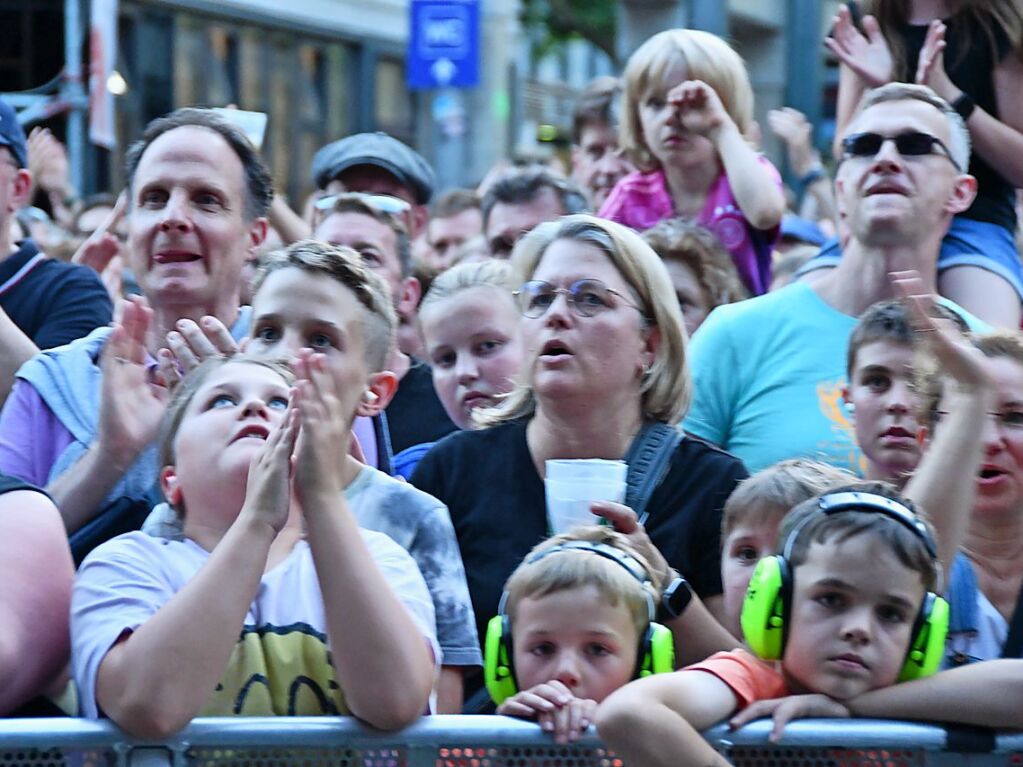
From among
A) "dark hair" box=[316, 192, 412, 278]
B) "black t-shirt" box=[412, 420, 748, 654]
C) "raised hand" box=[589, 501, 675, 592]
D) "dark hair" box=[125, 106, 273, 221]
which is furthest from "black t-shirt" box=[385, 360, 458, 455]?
"raised hand" box=[589, 501, 675, 592]

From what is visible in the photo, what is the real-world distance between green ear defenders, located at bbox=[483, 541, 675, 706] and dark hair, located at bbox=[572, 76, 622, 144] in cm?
433

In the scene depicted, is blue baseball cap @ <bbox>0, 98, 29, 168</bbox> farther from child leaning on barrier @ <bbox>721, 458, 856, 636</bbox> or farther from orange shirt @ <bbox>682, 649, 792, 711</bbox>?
orange shirt @ <bbox>682, 649, 792, 711</bbox>

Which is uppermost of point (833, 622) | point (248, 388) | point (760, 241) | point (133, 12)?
point (133, 12)

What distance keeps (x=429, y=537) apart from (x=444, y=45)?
25.6ft

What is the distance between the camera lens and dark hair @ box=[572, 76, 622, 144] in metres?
7.57

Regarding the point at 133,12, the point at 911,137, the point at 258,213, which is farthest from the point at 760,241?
the point at 133,12

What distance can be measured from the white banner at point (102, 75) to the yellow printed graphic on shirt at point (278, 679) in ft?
33.0

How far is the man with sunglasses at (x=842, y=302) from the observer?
4.70 m

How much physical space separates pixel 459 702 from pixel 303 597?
0.52m

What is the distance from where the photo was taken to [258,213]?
4.91m

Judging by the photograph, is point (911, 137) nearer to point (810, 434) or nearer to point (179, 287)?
point (810, 434)

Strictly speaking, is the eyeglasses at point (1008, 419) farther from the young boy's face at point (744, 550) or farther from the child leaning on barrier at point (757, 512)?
the young boy's face at point (744, 550)

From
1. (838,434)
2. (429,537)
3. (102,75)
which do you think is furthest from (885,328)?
(102,75)

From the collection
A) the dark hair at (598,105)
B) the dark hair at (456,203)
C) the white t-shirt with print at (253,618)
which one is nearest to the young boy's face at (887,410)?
the white t-shirt with print at (253,618)
